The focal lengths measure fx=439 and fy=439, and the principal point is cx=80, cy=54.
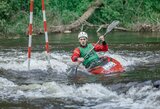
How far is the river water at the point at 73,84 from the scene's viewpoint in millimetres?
7465

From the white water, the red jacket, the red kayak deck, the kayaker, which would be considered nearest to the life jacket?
the kayaker

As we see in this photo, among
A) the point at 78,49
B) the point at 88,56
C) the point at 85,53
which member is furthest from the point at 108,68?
the point at 78,49

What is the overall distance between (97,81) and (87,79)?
480mm

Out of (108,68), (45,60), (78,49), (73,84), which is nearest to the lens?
(73,84)

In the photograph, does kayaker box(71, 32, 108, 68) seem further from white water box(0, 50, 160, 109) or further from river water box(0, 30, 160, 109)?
white water box(0, 50, 160, 109)

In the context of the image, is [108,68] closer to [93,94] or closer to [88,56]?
[88,56]

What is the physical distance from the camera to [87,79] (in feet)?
33.2

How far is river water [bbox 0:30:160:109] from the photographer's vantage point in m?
7.46

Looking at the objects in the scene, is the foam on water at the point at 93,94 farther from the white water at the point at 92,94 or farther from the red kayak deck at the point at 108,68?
the red kayak deck at the point at 108,68

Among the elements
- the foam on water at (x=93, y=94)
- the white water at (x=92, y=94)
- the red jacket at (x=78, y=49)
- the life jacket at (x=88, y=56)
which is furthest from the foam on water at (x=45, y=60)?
the foam on water at (x=93, y=94)

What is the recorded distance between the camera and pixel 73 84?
30.6ft

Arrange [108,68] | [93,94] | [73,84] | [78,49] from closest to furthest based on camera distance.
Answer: [93,94]
[73,84]
[108,68]
[78,49]

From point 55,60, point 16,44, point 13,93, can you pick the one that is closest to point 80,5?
point 16,44

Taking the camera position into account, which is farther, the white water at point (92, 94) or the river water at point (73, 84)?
the river water at point (73, 84)
